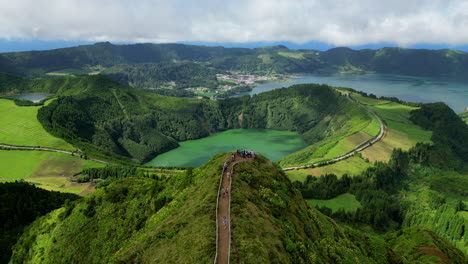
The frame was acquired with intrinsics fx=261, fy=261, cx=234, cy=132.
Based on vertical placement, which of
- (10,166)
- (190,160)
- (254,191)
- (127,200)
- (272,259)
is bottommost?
(190,160)

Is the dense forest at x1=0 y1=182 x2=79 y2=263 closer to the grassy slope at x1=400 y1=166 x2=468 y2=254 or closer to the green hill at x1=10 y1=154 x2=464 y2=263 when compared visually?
the green hill at x1=10 y1=154 x2=464 y2=263

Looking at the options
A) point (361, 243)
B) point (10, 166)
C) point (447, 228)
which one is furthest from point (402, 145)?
point (10, 166)

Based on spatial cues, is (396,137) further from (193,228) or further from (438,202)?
(193,228)

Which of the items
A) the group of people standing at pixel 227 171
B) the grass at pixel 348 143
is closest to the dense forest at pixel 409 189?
the grass at pixel 348 143

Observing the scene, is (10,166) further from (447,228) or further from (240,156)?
(447,228)

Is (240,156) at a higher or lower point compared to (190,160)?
higher

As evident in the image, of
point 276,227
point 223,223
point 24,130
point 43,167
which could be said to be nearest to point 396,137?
point 276,227

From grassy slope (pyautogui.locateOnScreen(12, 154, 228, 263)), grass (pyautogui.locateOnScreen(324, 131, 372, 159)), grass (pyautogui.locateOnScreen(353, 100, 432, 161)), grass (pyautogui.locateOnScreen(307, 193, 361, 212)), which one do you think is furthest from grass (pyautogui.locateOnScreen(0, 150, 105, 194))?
grass (pyautogui.locateOnScreen(353, 100, 432, 161))
